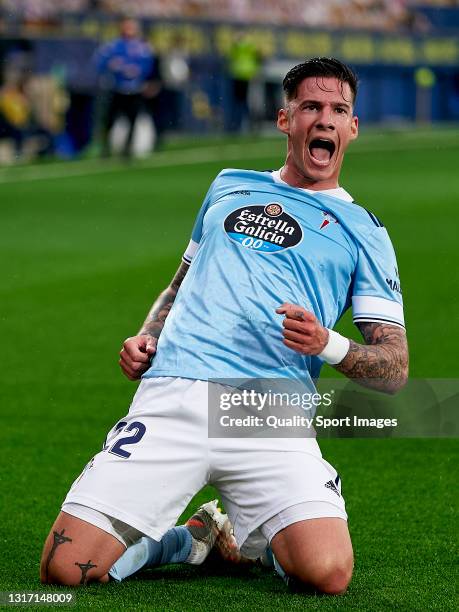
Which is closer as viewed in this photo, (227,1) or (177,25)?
(177,25)

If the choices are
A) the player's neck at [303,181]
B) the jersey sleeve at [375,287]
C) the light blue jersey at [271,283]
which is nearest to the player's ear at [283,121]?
the player's neck at [303,181]

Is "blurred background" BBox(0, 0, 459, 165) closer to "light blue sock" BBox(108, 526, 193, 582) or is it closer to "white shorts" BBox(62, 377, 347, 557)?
"light blue sock" BBox(108, 526, 193, 582)

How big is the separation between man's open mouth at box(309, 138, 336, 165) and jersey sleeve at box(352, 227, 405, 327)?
0.35 metres

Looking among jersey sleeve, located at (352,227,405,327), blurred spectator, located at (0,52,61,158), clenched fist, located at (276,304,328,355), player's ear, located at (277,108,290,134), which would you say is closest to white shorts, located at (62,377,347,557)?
clenched fist, located at (276,304,328,355)

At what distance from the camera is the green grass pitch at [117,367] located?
194 inches

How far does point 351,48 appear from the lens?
3672 centimetres

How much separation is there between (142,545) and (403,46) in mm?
34475

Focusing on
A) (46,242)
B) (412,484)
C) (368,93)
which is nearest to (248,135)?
(368,93)

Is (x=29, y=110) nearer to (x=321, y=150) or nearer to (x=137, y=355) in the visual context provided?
(x=321, y=150)

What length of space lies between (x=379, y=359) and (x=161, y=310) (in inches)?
39.9

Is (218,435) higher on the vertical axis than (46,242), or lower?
higher

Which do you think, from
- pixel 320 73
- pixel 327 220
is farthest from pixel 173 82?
pixel 327 220

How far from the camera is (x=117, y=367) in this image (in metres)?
9.12

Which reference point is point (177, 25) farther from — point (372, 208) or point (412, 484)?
point (412, 484)
